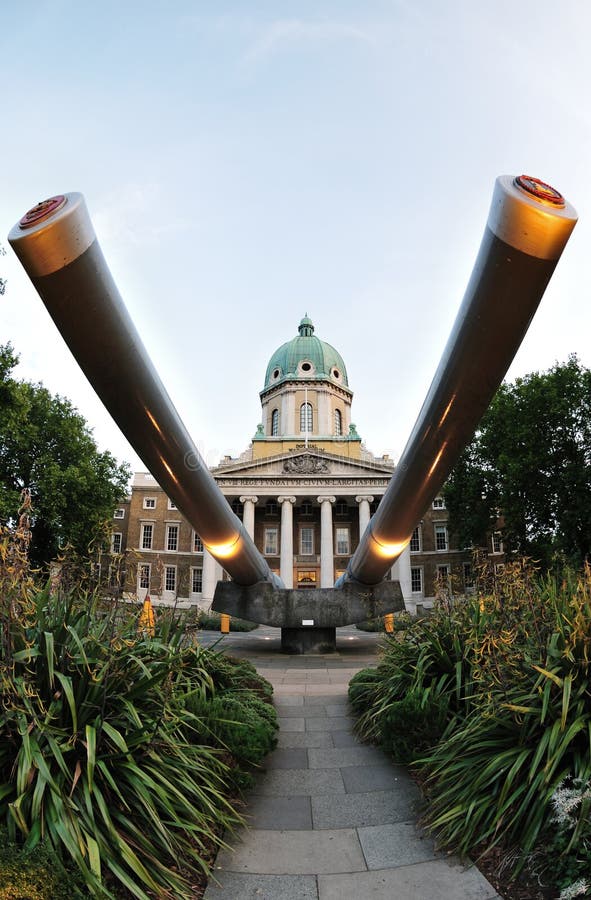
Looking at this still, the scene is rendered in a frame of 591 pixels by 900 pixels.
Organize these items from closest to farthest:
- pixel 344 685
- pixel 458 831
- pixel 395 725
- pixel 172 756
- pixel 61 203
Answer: pixel 61 203, pixel 458 831, pixel 172 756, pixel 395 725, pixel 344 685

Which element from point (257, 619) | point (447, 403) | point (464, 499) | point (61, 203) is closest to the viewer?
point (61, 203)

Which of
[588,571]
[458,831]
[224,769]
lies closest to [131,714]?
[224,769]

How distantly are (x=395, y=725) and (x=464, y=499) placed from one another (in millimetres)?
28647

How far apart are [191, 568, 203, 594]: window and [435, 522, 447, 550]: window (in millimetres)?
20083

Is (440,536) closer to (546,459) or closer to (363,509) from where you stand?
(363,509)

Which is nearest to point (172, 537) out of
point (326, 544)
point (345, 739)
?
point (326, 544)

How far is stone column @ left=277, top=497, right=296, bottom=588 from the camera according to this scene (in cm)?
4106

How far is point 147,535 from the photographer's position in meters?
47.0

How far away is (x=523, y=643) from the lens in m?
4.82

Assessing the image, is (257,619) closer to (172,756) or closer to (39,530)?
(172,756)

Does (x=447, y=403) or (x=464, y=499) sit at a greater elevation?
(x=464, y=499)

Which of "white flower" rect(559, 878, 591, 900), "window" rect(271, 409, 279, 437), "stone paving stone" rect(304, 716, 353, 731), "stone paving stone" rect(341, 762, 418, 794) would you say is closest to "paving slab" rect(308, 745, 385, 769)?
"stone paving stone" rect(341, 762, 418, 794)

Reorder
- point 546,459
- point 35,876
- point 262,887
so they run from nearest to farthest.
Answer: point 35,876 → point 262,887 → point 546,459

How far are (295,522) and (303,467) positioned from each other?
5.16 m
